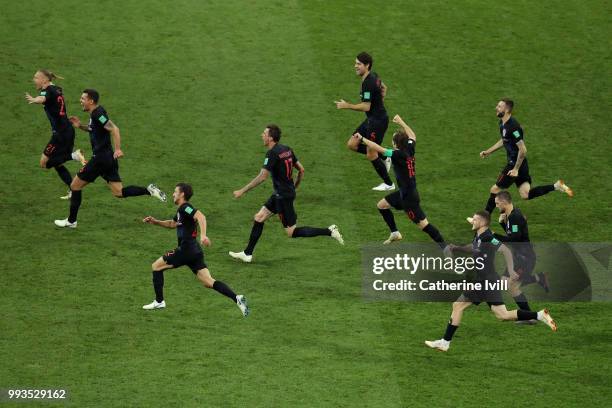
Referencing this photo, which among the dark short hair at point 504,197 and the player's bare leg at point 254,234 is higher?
the dark short hair at point 504,197

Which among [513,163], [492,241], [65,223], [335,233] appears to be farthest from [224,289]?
[513,163]

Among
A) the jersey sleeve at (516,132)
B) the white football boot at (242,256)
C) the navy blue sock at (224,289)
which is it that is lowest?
the white football boot at (242,256)

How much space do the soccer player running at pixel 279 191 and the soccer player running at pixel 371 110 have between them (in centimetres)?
272

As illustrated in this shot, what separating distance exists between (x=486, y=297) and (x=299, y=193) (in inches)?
262

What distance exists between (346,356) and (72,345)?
413cm

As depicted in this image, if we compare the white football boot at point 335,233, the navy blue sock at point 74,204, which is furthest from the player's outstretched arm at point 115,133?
the white football boot at point 335,233

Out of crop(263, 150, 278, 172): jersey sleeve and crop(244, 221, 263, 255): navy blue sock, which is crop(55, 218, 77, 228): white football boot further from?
crop(263, 150, 278, 172): jersey sleeve

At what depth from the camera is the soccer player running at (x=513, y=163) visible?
21.8 metres

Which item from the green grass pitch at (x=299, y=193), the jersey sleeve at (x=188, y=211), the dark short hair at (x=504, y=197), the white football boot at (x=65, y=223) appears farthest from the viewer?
the white football boot at (x=65, y=223)

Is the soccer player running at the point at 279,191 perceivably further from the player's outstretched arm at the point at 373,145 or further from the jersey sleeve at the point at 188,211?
the jersey sleeve at the point at 188,211

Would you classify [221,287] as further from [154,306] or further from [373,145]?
[373,145]

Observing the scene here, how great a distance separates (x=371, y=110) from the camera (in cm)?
2350

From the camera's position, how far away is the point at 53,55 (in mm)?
28578

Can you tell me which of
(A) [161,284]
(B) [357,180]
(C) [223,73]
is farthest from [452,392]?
(C) [223,73]
